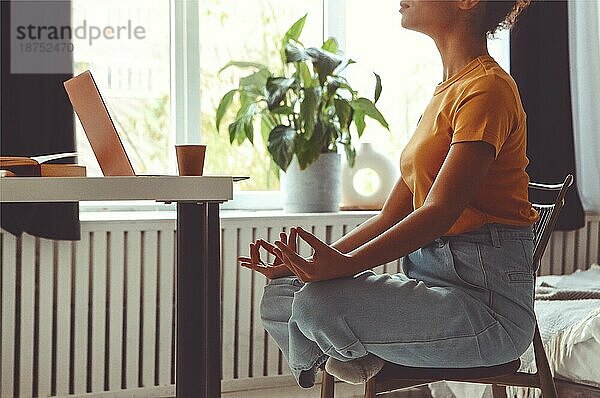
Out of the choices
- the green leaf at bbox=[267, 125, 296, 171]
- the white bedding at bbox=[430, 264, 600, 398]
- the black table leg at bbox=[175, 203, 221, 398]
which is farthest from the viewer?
the green leaf at bbox=[267, 125, 296, 171]

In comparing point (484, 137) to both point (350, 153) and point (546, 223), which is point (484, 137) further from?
point (350, 153)

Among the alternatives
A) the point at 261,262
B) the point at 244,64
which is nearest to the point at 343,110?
the point at 244,64

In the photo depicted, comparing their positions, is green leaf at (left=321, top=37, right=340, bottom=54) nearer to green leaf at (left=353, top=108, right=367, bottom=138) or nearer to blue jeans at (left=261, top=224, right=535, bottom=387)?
green leaf at (left=353, top=108, right=367, bottom=138)

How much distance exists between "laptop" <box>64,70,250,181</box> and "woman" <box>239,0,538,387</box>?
282mm

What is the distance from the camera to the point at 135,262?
3.03 m

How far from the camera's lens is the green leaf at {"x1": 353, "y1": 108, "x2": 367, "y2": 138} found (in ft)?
11.0

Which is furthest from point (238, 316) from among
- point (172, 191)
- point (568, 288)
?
point (172, 191)

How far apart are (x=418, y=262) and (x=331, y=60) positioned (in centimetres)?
158

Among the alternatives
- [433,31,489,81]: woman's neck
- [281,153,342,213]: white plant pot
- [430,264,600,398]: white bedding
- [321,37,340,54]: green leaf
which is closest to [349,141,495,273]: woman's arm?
[433,31,489,81]: woman's neck

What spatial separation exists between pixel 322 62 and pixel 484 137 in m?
1.64

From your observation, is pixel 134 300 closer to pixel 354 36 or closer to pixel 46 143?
pixel 46 143

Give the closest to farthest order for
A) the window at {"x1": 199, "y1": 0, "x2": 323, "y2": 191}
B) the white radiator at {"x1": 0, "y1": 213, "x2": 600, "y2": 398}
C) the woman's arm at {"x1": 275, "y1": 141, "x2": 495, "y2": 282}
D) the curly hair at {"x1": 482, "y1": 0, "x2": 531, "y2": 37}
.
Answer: the woman's arm at {"x1": 275, "y1": 141, "x2": 495, "y2": 282} < the curly hair at {"x1": 482, "y1": 0, "x2": 531, "y2": 37} < the white radiator at {"x1": 0, "y1": 213, "x2": 600, "y2": 398} < the window at {"x1": 199, "y1": 0, "x2": 323, "y2": 191}

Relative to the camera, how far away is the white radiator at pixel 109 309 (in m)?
2.91

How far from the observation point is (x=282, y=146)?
10.4 ft
